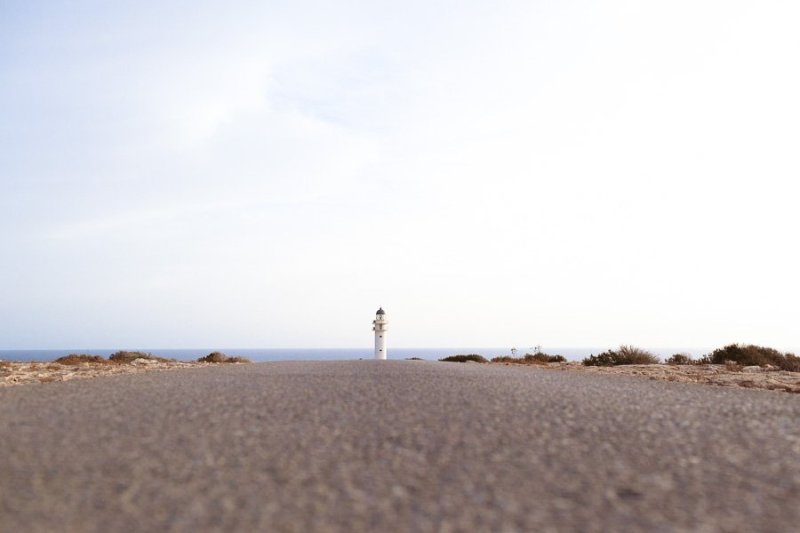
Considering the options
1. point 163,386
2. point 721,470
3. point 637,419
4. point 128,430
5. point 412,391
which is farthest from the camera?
point 163,386

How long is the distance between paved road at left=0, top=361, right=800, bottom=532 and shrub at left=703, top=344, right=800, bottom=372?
16285 millimetres

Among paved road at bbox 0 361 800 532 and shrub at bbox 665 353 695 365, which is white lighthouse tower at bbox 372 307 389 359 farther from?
paved road at bbox 0 361 800 532

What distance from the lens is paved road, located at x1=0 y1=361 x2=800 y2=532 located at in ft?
10.2

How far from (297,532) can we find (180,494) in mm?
1006

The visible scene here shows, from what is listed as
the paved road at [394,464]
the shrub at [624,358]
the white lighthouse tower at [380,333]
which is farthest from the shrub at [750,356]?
the white lighthouse tower at [380,333]

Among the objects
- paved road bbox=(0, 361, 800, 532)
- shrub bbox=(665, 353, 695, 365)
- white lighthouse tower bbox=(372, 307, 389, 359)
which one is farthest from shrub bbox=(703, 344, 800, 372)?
white lighthouse tower bbox=(372, 307, 389, 359)

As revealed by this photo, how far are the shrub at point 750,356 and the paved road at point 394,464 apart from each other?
1628 centimetres

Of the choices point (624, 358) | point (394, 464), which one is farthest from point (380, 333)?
point (394, 464)

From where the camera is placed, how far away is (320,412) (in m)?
5.99

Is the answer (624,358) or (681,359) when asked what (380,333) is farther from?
(681,359)

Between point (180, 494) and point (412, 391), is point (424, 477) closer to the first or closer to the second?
point (180, 494)

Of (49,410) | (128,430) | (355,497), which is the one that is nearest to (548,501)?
(355,497)

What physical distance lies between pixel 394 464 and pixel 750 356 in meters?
22.7

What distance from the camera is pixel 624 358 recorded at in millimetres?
24125
